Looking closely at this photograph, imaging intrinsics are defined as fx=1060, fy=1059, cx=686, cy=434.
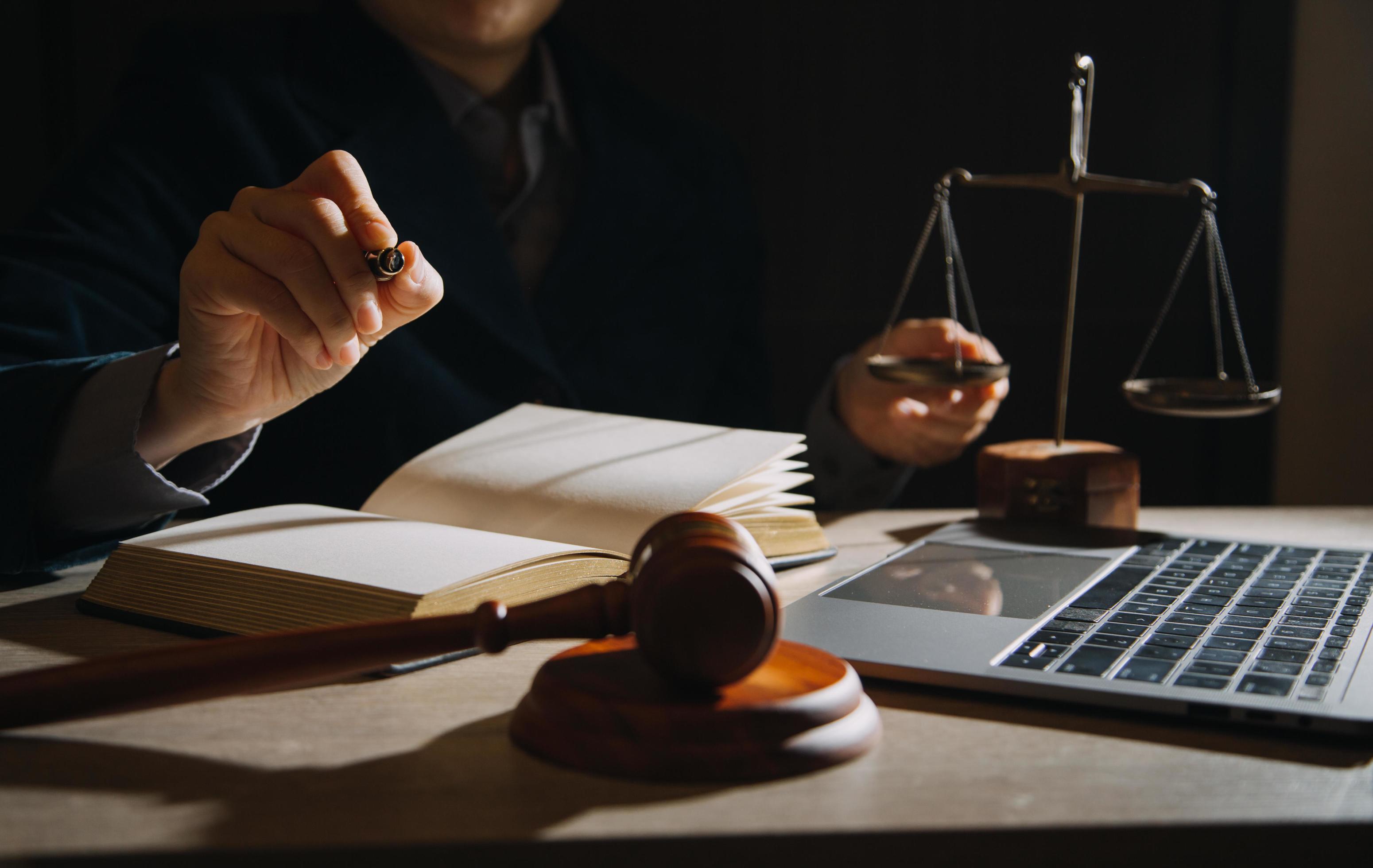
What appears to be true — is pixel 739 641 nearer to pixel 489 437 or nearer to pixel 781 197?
pixel 489 437

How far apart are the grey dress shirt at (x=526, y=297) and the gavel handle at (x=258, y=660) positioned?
36 centimetres

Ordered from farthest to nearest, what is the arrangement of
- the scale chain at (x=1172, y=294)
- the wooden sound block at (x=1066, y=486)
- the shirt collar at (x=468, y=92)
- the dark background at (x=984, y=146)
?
the dark background at (x=984, y=146), the shirt collar at (x=468, y=92), the scale chain at (x=1172, y=294), the wooden sound block at (x=1066, y=486)

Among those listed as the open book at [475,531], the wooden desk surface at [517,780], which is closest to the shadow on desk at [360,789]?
the wooden desk surface at [517,780]

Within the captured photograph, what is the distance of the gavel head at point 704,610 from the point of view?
40 centimetres

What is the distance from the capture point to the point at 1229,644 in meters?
0.52

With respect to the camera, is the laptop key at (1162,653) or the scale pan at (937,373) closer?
the laptop key at (1162,653)

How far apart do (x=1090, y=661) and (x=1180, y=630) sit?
80mm

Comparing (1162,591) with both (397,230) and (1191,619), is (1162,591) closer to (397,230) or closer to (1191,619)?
(1191,619)

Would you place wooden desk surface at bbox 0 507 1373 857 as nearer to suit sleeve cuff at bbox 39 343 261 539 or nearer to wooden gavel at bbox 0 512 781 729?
wooden gavel at bbox 0 512 781 729

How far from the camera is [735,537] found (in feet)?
1.37

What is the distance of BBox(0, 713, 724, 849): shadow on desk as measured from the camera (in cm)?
36

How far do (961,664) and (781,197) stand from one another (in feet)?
4.95

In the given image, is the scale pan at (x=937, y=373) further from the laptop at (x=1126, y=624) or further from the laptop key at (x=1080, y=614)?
the laptop key at (x=1080, y=614)

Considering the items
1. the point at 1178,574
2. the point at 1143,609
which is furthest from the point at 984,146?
the point at 1143,609
